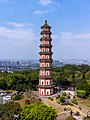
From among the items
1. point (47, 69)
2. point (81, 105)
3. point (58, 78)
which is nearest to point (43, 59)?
point (47, 69)

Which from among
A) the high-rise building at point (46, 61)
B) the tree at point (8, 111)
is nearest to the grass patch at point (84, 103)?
the high-rise building at point (46, 61)

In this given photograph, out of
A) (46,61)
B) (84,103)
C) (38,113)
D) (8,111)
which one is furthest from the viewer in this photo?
(46,61)

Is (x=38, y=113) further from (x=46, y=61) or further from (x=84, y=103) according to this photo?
(x=46, y=61)

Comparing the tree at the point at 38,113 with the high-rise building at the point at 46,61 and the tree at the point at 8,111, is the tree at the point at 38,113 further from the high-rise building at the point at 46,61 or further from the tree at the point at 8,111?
the high-rise building at the point at 46,61

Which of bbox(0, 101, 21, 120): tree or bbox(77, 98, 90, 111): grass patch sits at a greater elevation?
bbox(0, 101, 21, 120): tree

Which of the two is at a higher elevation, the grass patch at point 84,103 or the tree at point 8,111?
the tree at point 8,111

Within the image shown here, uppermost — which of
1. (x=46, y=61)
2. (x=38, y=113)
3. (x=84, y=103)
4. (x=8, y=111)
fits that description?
(x=46, y=61)

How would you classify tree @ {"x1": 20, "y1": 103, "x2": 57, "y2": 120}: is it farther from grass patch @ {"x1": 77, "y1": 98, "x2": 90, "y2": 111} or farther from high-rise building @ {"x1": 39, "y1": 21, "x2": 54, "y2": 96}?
high-rise building @ {"x1": 39, "y1": 21, "x2": 54, "y2": 96}

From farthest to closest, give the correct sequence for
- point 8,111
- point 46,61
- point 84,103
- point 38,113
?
point 46,61, point 84,103, point 8,111, point 38,113

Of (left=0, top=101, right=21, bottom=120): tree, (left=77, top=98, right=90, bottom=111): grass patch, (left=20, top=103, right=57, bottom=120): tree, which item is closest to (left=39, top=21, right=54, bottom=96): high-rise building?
(left=77, top=98, right=90, bottom=111): grass patch

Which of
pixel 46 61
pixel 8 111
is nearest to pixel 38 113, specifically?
pixel 8 111
